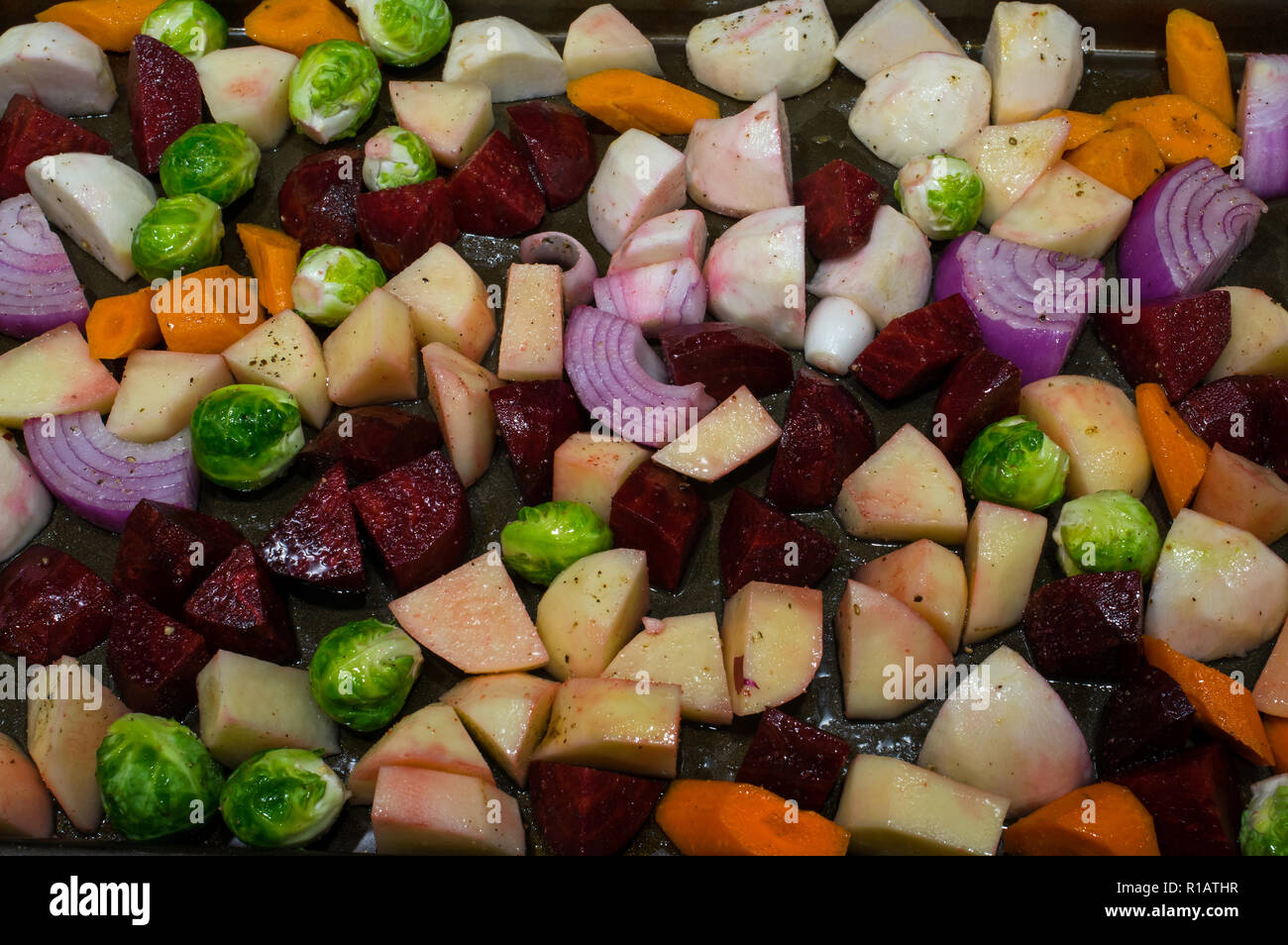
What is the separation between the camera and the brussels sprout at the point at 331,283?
391 cm

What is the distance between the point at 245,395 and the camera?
11.9ft

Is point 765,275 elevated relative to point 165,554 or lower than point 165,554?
elevated

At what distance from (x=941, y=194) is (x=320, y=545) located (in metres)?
2.40

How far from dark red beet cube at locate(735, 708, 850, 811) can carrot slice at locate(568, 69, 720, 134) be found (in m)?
→ 2.34

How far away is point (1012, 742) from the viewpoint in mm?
3254

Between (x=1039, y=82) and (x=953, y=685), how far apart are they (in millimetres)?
2332

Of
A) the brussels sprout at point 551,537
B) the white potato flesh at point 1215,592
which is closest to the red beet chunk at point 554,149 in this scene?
the brussels sprout at point 551,537

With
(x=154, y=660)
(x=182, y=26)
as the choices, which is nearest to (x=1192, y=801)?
(x=154, y=660)

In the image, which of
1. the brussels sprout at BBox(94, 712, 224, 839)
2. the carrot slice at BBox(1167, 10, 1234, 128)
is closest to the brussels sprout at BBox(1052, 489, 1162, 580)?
the carrot slice at BBox(1167, 10, 1234, 128)

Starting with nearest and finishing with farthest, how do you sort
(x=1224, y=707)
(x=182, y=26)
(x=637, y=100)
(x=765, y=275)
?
(x=1224, y=707) → (x=765, y=275) → (x=637, y=100) → (x=182, y=26)

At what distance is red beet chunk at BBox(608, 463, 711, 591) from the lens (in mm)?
3514

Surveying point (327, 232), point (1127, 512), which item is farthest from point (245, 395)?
point (1127, 512)

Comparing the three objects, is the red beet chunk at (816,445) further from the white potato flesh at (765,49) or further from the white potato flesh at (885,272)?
the white potato flesh at (765,49)

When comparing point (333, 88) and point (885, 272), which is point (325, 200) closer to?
point (333, 88)
